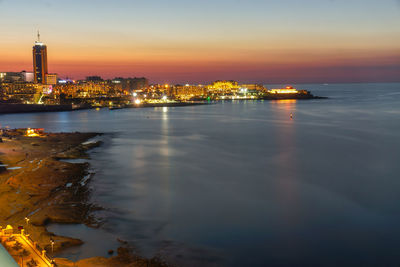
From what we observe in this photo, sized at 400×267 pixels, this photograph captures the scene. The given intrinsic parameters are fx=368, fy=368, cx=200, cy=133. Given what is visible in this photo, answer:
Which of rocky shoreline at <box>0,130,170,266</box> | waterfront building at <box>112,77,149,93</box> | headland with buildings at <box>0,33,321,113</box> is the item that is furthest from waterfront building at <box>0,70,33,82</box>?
rocky shoreline at <box>0,130,170,266</box>

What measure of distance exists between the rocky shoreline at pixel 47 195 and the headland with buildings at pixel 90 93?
150 feet

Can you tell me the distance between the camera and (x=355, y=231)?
9.69 m

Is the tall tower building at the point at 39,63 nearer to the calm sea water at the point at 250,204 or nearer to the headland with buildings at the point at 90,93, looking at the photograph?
the headland with buildings at the point at 90,93

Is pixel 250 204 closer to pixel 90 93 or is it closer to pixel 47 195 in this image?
pixel 47 195

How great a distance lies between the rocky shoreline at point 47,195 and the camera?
316 inches

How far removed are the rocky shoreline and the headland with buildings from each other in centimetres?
4573

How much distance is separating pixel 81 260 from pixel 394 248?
277 inches

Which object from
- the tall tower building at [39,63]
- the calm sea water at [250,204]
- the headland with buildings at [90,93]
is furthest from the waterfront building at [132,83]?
the calm sea water at [250,204]

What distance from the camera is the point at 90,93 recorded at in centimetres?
10938

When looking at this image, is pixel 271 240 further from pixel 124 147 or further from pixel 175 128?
pixel 175 128

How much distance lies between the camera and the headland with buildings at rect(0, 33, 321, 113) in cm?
7223

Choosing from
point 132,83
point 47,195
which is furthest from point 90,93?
point 47,195

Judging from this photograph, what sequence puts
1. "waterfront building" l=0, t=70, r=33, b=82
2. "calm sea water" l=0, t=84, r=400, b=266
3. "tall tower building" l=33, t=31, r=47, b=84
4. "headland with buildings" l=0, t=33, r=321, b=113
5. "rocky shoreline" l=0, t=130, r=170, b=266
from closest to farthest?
"rocky shoreline" l=0, t=130, r=170, b=266
"calm sea water" l=0, t=84, r=400, b=266
"headland with buildings" l=0, t=33, r=321, b=113
"waterfront building" l=0, t=70, r=33, b=82
"tall tower building" l=33, t=31, r=47, b=84

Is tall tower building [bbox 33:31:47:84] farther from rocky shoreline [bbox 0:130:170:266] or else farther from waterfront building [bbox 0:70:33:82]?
rocky shoreline [bbox 0:130:170:266]
